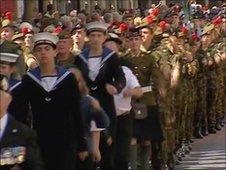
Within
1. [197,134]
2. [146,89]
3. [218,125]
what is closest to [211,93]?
[218,125]

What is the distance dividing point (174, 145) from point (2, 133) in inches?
251

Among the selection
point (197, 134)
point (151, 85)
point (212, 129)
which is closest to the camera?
point (151, 85)

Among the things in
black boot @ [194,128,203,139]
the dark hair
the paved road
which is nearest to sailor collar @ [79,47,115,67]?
the dark hair

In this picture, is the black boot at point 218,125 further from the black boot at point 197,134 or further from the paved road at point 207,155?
the black boot at point 197,134

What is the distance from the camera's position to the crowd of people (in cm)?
654

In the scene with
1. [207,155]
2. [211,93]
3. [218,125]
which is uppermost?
[211,93]

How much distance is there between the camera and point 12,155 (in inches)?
207

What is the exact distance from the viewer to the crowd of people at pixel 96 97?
6.54 m

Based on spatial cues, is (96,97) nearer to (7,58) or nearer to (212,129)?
(7,58)

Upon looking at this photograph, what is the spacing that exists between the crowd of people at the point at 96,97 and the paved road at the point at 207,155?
174 mm

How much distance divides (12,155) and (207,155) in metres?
7.35

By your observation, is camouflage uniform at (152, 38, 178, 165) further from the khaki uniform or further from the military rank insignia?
the military rank insignia

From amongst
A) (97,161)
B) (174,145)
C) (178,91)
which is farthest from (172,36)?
(97,161)

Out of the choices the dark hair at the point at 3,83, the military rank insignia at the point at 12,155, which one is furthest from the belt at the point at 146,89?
the military rank insignia at the point at 12,155
